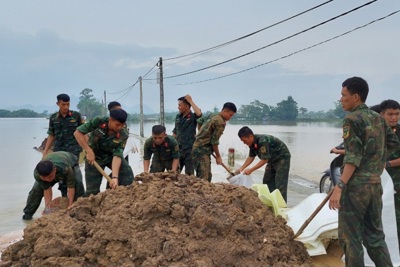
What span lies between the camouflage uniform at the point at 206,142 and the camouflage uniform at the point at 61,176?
1.64 m

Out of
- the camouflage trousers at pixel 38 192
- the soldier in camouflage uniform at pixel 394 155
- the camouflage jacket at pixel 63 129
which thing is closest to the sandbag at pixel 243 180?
the soldier in camouflage uniform at pixel 394 155

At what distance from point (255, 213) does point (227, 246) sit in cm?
54

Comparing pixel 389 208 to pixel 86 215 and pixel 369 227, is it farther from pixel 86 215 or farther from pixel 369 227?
pixel 86 215

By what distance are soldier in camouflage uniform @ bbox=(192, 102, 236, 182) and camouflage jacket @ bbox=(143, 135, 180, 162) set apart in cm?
36

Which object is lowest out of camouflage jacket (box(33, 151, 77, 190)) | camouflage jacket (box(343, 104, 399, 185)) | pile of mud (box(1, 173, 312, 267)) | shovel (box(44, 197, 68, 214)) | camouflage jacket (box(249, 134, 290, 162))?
shovel (box(44, 197, 68, 214))

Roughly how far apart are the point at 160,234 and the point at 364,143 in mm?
1638

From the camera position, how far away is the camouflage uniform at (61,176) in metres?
4.16

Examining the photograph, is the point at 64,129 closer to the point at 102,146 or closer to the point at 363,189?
the point at 102,146

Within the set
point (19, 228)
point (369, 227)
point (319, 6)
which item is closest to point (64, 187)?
point (19, 228)

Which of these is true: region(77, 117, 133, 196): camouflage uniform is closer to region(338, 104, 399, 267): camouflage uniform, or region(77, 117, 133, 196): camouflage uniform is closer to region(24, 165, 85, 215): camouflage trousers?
region(24, 165, 85, 215): camouflage trousers

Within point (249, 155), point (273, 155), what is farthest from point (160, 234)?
point (273, 155)

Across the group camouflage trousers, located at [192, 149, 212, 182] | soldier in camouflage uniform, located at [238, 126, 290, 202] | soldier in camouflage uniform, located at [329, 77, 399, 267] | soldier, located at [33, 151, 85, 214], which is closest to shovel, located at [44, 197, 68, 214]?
soldier, located at [33, 151, 85, 214]

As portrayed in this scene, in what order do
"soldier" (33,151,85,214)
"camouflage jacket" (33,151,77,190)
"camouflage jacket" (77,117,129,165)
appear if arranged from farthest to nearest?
"camouflage jacket" (77,117,129,165), "camouflage jacket" (33,151,77,190), "soldier" (33,151,85,214)

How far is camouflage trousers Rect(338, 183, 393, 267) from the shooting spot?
2633 mm
